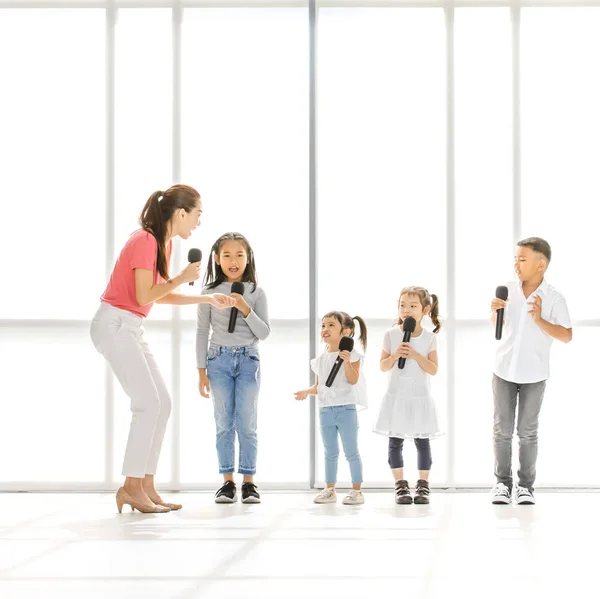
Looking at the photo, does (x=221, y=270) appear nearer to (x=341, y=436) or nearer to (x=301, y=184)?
(x=301, y=184)

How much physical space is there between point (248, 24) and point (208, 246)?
1.25 m

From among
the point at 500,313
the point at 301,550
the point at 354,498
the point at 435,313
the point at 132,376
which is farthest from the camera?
the point at 435,313

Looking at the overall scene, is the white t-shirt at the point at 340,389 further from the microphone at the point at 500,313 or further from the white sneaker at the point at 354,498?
the microphone at the point at 500,313

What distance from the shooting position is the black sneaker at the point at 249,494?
3961 mm

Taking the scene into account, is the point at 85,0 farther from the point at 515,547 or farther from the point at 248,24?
the point at 515,547

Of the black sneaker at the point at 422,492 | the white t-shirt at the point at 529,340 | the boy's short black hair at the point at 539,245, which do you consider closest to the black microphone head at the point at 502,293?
the white t-shirt at the point at 529,340

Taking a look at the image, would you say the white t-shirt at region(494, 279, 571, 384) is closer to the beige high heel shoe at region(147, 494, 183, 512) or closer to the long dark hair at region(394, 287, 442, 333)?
the long dark hair at region(394, 287, 442, 333)

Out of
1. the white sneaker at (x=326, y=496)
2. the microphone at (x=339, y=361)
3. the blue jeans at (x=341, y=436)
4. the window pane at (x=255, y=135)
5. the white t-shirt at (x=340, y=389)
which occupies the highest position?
the window pane at (x=255, y=135)

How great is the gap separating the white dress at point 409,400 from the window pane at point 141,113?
129 centimetres

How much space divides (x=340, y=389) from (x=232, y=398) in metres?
0.53

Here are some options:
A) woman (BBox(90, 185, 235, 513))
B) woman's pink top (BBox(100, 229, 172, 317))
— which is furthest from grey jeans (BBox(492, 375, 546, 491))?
woman's pink top (BBox(100, 229, 172, 317))

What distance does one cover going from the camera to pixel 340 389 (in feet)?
13.0

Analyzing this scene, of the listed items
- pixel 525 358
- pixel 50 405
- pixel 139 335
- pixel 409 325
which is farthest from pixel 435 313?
pixel 50 405

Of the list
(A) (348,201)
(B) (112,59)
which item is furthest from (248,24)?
(A) (348,201)
